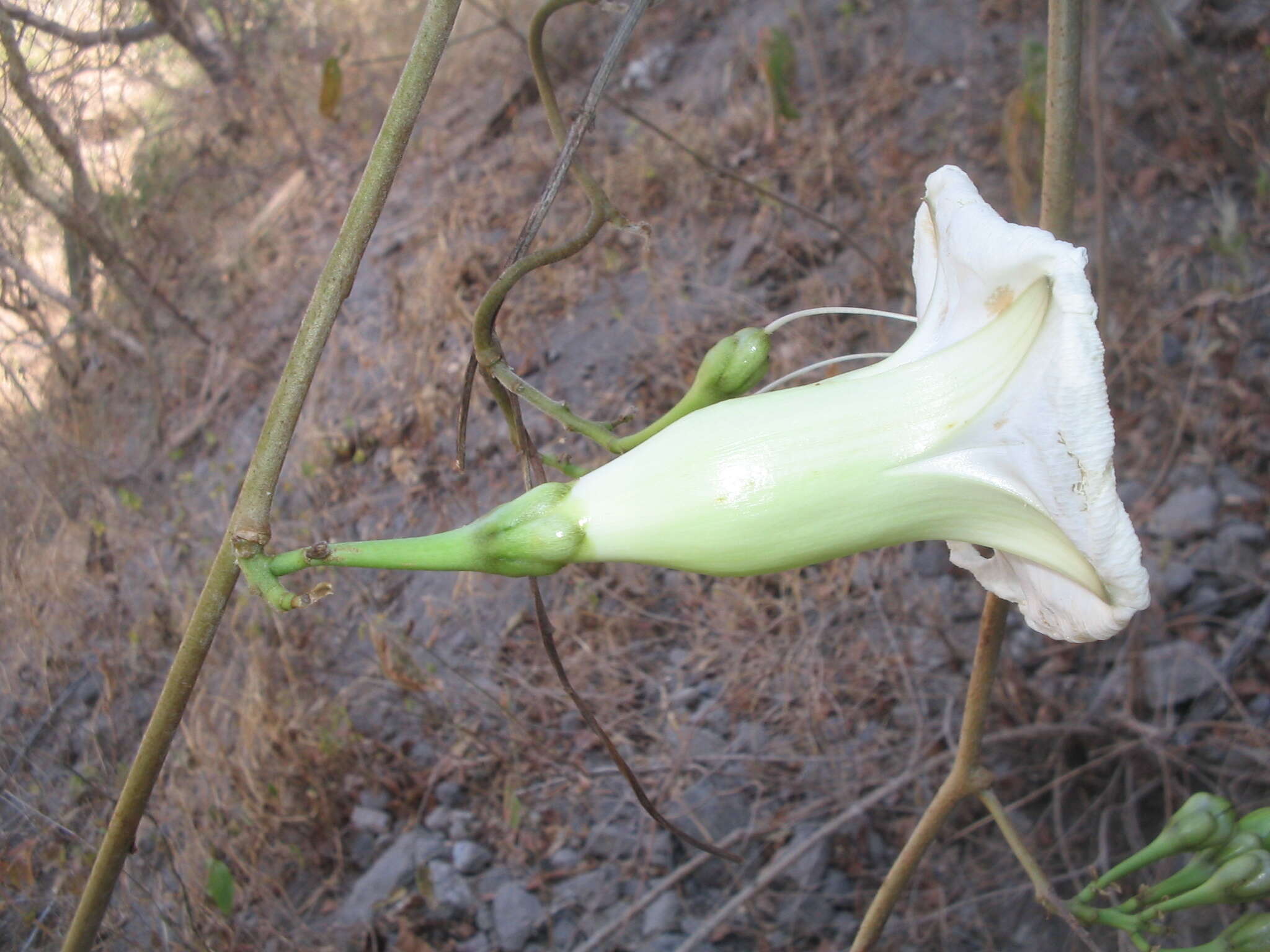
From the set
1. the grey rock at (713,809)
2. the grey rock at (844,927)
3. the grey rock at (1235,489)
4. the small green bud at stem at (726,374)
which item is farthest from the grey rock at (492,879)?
the grey rock at (1235,489)

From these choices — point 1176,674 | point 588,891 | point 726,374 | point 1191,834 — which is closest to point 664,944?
point 588,891

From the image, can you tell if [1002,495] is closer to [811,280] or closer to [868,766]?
[868,766]

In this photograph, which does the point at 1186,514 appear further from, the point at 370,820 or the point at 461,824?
the point at 370,820

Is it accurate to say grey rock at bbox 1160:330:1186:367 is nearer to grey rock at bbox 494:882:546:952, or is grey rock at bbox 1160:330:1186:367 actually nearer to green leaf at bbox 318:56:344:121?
grey rock at bbox 494:882:546:952

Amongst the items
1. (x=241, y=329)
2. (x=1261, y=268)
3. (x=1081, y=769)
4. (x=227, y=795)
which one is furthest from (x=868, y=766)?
(x=241, y=329)

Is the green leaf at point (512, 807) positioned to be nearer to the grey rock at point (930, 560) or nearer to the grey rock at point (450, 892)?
the grey rock at point (450, 892)

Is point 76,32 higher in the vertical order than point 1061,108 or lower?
higher
